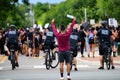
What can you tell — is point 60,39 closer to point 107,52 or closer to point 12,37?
point 107,52

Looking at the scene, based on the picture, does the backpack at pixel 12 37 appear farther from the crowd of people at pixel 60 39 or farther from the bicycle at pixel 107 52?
the bicycle at pixel 107 52

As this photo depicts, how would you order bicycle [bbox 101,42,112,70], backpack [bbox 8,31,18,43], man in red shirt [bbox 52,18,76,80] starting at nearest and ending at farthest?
man in red shirt [bbox 52,18,76,80] < bicycle [bbox 101,42,112,70] < backpack [bbox 8,31,18,43]

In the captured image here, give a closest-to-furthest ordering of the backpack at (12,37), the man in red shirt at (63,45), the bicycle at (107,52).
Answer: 1. the man in red shirt at (63,45)
2. the bicycle at (107,52)
3. the backpack at (12,37)

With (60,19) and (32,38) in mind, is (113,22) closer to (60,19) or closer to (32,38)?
(32,38)

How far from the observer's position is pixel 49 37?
28.3 metres

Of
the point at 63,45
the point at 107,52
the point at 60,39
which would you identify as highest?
Answer: the point at 60,39

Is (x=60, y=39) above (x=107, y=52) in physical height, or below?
above

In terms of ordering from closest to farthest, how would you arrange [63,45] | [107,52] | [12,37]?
[63,45] < [107,52] < [12,37]

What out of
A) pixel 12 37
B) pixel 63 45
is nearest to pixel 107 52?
pixel 12 37

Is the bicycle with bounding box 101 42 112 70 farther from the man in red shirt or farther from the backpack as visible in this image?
the man in red shirt

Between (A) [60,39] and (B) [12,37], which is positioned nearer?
(A) [60,39]

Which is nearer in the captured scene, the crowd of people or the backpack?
the crowd of people

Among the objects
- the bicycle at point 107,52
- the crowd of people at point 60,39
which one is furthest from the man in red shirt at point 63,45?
the bicycle at point 107,52

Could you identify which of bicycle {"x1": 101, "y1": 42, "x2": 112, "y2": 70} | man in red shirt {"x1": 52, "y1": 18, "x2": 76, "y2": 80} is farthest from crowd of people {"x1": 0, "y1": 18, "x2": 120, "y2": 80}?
bicycle {"x1": 101, "y1": 42, "x2": 112, "y2": 70}
